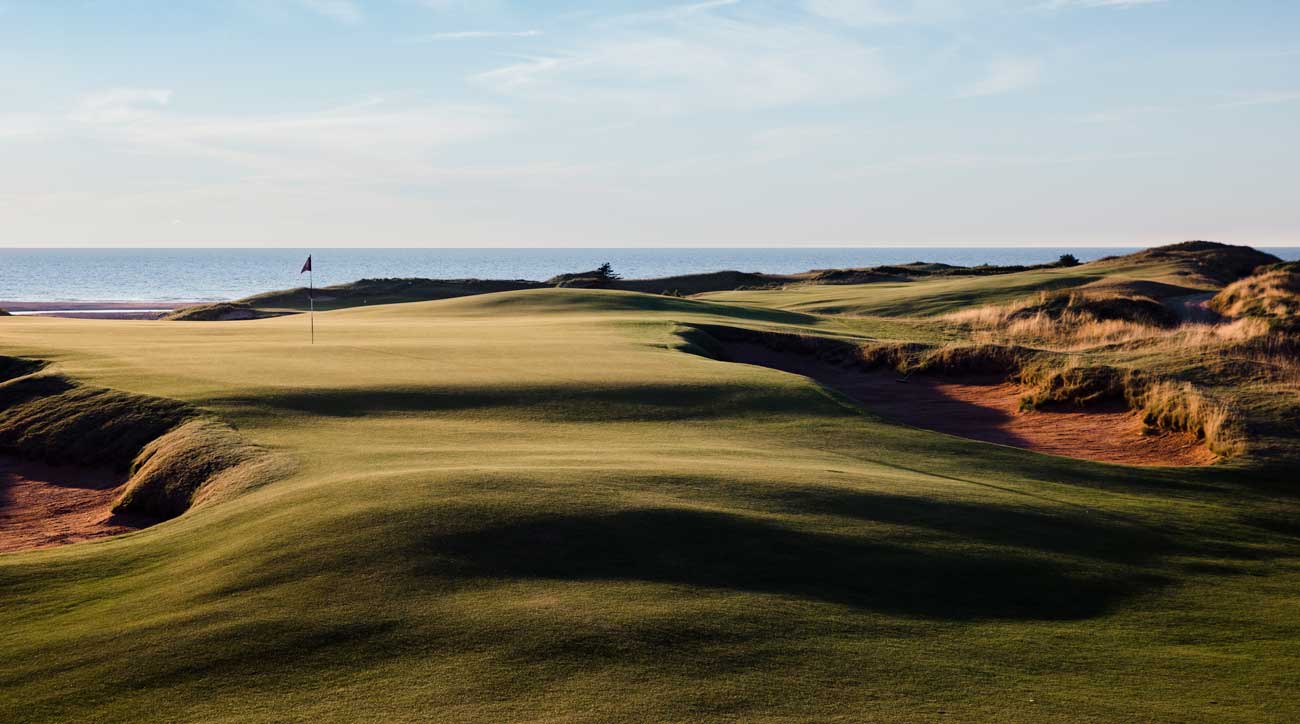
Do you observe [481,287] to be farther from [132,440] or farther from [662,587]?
[662,587]

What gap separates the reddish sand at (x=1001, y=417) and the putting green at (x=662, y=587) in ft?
7.04

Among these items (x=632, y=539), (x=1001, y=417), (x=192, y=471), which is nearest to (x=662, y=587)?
(x=632, y=539)

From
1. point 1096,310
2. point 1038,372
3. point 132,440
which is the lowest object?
point 132,440

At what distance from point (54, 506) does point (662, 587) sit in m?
11.5

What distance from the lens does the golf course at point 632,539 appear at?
8.16 metres

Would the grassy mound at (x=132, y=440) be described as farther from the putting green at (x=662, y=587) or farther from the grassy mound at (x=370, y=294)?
the grassy mound at (x=370, y=294)

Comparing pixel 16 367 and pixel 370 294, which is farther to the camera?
pixel 370 294

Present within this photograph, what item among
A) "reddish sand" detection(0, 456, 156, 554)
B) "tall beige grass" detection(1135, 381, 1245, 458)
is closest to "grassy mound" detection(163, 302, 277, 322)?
"reddish sand" detection(0, 456, 156, 554)

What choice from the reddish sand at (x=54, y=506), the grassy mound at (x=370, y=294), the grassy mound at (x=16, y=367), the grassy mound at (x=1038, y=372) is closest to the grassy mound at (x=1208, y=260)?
the grassy mound at (x=1038, y=372)

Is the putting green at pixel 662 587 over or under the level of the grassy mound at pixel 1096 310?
under

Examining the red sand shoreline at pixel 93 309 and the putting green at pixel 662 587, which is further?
the red sand shoreline at pixel 93 309

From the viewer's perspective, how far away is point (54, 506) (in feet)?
54.6

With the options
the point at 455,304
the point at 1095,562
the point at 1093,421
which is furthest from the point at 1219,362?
the point at 455,304

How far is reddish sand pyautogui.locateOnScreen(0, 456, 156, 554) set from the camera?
48.8 ft
